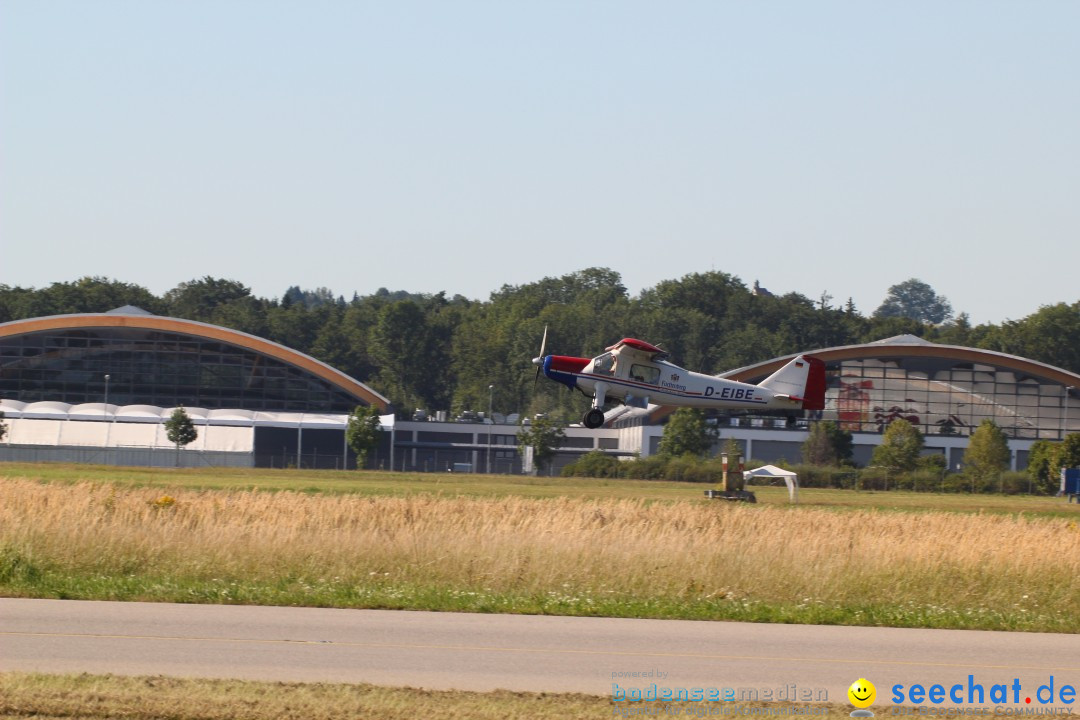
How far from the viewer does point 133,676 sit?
1227 cm

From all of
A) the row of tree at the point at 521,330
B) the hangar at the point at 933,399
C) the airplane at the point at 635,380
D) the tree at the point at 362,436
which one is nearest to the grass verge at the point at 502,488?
the airplane at the point at 635,380

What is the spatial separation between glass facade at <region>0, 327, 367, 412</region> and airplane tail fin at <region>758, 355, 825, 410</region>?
175 feet

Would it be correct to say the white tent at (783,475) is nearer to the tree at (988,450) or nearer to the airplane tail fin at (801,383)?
the airplane tail fin at (801,383)

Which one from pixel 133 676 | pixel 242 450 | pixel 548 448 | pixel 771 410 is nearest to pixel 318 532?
pixel 133 676

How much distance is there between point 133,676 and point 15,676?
105 centimetres

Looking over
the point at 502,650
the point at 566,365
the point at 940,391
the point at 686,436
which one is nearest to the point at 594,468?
the point at 686,436

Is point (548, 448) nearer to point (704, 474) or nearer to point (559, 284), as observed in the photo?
point (704, 474)

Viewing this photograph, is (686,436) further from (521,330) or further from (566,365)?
(521,330)

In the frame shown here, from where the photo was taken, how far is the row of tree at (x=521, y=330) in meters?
136

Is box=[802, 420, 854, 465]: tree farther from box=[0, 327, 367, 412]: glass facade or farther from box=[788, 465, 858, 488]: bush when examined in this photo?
box=[0, 327, 367, 412]: glass facade

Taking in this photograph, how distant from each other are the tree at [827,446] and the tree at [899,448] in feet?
6.62

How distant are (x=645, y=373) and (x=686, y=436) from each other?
123 ft

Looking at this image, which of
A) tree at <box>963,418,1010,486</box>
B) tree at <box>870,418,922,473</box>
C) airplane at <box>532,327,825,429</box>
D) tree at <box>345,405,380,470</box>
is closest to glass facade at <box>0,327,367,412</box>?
tree at <box>345,405,380,470</box>

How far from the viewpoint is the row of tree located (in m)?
136
